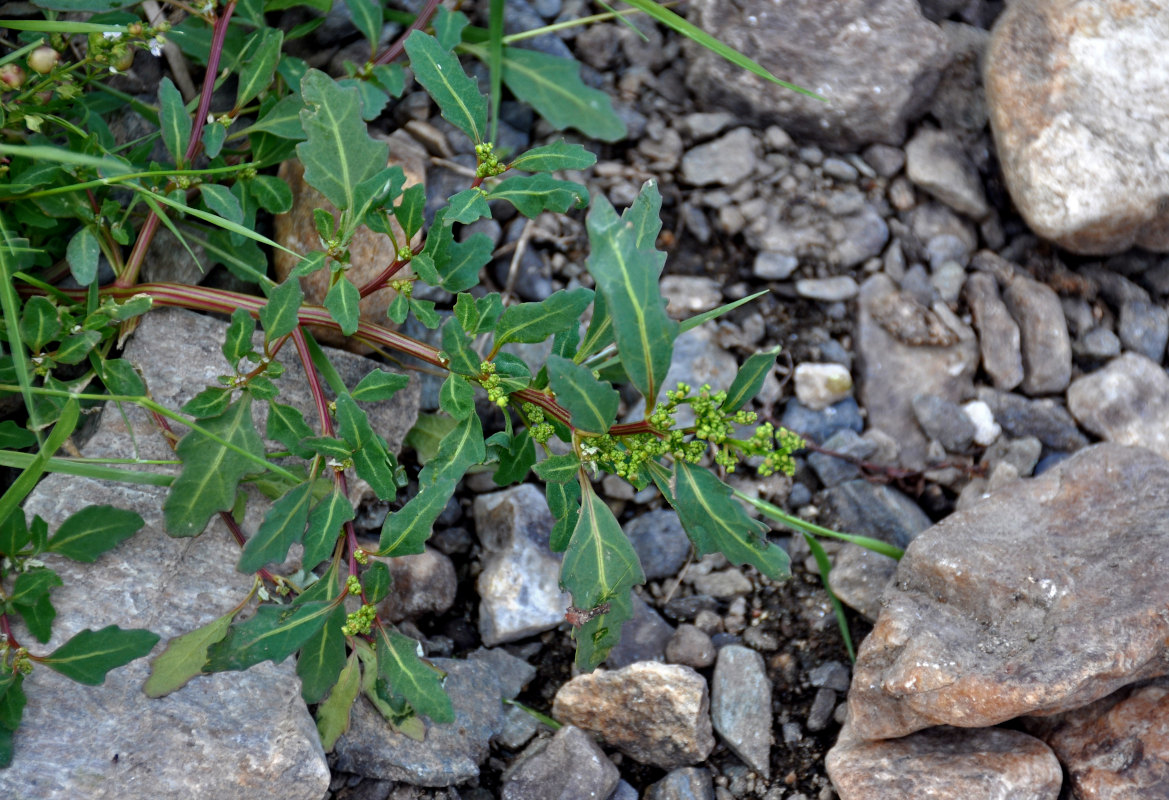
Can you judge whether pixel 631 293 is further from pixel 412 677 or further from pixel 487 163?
pixel 412 677

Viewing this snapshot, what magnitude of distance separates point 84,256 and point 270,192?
51cm

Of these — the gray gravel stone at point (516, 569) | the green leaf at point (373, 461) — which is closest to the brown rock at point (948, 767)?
the gray gravel stone at point (516, 569)

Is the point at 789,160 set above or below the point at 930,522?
above

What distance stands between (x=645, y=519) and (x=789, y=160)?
4.90ft

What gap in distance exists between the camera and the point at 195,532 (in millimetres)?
2293

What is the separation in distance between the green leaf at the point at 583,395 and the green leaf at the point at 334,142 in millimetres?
796

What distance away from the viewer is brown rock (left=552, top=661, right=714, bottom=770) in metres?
2.53

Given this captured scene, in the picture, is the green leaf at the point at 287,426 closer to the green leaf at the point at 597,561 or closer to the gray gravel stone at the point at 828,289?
the green leaf at the point at 597,561

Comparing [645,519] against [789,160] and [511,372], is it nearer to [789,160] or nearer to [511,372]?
[511,372]

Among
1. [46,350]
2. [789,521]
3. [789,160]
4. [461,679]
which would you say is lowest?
[461,679]

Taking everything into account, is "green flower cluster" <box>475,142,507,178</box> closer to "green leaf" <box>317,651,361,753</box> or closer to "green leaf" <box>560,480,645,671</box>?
"green leaf" <box>560,480,645,671</box>

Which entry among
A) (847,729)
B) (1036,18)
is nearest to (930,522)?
(847,729)

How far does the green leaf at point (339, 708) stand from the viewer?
92.7 inches

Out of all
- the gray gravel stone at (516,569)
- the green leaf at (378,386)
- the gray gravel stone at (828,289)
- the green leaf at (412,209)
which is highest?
the green leaf at (412,209)
